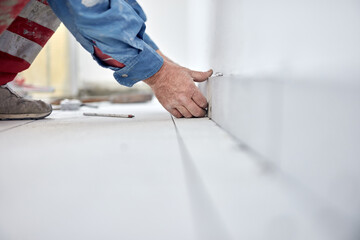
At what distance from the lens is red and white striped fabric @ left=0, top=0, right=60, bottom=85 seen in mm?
1232

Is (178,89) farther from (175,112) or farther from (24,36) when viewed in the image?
(24,36)

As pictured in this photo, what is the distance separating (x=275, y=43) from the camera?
0.53 metres

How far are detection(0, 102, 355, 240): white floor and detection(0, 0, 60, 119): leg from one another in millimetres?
814

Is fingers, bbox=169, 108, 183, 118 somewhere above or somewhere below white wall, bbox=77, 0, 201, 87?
below

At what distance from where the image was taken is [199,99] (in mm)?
1205

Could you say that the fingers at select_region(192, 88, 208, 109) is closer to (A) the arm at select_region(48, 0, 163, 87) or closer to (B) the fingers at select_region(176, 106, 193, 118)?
(B) the fingers at select_region(176, 106, 193, 118)

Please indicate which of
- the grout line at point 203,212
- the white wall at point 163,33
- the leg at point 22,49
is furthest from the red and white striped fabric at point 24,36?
the white wall at point 163,33

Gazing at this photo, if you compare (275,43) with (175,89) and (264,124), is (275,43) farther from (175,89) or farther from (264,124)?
(175,89)

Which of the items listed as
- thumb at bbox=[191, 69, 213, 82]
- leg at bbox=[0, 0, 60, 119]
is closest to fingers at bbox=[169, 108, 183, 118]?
thumb at bbox=[191, 69, 213, 82]

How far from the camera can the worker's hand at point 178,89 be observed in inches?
45.3

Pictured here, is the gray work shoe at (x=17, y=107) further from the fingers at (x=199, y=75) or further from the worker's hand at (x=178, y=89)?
the fingers at (x=199, y=75)

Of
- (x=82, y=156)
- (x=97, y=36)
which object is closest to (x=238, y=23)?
(x=97, y=36)

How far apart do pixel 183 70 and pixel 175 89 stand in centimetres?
9

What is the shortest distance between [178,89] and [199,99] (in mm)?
106
